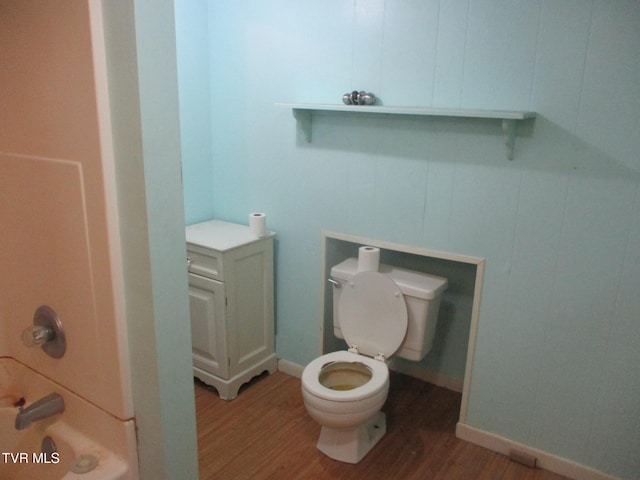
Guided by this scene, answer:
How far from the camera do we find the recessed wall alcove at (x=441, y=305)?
101 inches

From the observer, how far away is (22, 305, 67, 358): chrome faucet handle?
1.16m

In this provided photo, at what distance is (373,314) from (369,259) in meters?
0.26

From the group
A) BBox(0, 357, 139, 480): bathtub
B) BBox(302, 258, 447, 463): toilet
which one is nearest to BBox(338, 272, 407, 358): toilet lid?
BBox(302, 258, 447, 463): toilet

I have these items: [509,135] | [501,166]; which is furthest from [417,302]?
[509,135]

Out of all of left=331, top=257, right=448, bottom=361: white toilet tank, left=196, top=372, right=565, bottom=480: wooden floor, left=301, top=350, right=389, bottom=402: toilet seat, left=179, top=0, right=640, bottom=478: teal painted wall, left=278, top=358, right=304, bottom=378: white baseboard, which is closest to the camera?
left=179, top=0, right=640, bottom=478: teal painted wall

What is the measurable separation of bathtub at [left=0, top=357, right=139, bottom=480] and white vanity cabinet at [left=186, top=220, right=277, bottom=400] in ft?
3.81

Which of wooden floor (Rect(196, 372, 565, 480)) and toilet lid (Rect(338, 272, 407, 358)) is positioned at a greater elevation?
toilet lid (Rect(338, 272, 407, 358))

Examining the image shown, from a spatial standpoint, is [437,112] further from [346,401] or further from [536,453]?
[536,453]

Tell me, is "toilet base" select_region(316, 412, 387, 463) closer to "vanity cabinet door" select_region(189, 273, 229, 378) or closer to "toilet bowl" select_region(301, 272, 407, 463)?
"toilet bowl" select_region(301, 272, 407, 463)

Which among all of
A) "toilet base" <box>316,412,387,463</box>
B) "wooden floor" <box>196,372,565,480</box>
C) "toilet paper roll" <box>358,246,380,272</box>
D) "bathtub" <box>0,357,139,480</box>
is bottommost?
"wooden floor" <box>196,372,565,480</box>

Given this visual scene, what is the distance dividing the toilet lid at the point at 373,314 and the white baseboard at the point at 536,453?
52 cm

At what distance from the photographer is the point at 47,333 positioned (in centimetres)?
118

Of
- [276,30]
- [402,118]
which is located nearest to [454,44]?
[402,118]

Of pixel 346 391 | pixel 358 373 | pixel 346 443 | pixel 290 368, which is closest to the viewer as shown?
pixel 346 391
